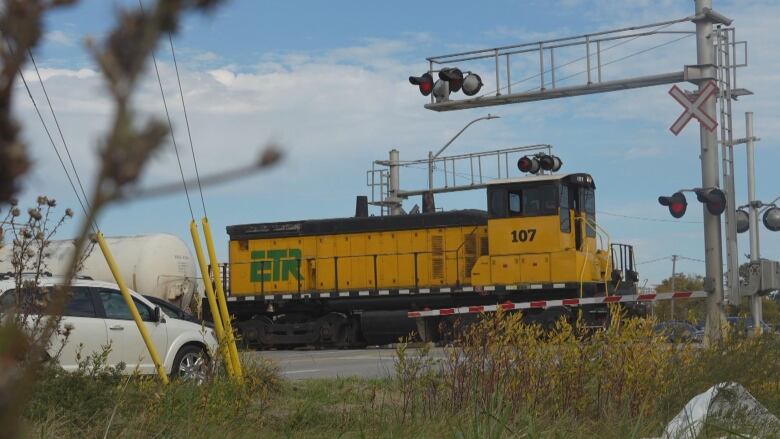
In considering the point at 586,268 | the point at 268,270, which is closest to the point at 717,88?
the point at 586,268

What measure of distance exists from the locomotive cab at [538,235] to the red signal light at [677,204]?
7.14m

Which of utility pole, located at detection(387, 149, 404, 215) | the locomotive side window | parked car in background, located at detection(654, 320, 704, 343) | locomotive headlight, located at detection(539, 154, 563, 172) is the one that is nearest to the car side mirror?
parked car in background, located at detection(654, 320, 704, 343)

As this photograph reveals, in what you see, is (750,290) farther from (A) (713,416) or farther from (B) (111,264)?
(B) (111,264)

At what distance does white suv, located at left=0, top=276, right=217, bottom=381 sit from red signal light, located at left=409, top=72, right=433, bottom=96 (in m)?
8.48

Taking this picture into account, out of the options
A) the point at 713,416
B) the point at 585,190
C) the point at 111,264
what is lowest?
the point at 713,416

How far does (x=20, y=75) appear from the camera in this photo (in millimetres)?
873

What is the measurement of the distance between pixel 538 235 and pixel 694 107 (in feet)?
26.8

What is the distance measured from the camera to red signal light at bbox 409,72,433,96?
65.7 ft

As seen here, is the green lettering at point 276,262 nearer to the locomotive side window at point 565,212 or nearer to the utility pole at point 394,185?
the utility pole at point 394,185

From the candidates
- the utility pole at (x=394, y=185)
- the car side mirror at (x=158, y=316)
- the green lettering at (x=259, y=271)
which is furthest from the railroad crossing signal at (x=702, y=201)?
the utility pole at (x=394, y=185)

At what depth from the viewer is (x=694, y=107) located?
16.0 meters

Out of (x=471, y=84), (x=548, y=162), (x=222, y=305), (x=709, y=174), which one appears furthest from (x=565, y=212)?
(x=222, y=305)

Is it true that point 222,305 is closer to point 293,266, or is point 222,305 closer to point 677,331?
point 677,331

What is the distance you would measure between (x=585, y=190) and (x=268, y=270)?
30.4 ft
